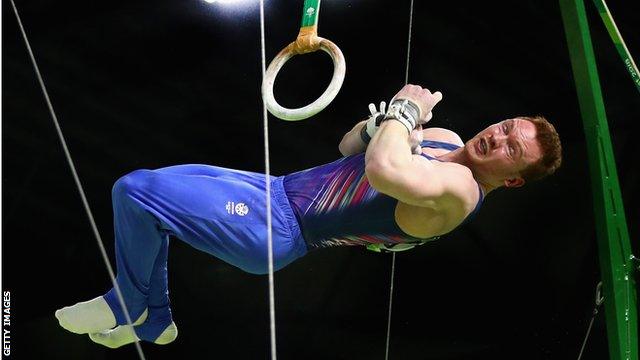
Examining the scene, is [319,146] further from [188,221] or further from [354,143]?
[188,221]

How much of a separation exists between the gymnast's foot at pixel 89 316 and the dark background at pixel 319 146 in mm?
728

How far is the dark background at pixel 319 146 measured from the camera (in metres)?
2.26

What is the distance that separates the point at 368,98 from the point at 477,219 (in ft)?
1.88

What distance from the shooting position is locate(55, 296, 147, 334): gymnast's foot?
1.52 metres

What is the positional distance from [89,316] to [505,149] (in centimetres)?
94

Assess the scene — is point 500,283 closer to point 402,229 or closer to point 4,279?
point 402,229

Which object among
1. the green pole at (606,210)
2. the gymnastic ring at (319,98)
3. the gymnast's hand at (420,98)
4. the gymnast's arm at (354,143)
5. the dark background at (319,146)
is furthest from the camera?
the dark background at (319,146)

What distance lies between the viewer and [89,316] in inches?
60.3

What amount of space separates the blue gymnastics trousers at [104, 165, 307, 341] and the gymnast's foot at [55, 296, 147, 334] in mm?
17

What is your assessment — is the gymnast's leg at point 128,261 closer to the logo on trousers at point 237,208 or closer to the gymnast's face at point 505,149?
the logo on trousers at point 237,208

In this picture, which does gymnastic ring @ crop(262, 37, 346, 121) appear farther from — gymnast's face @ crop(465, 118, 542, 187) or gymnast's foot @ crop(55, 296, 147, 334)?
gymnast's foot @ crop(55, 296, 147, 334)

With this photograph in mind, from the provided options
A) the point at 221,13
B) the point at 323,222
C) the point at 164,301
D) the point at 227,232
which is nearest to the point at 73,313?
the point at 164,301

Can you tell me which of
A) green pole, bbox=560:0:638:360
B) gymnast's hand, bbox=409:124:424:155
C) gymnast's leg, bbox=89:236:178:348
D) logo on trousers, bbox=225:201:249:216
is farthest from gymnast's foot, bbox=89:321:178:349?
green pole, bbox=560:0:638:360

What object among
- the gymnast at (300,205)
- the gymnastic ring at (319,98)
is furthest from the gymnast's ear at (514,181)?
the gymnastic ring at (319,98)
